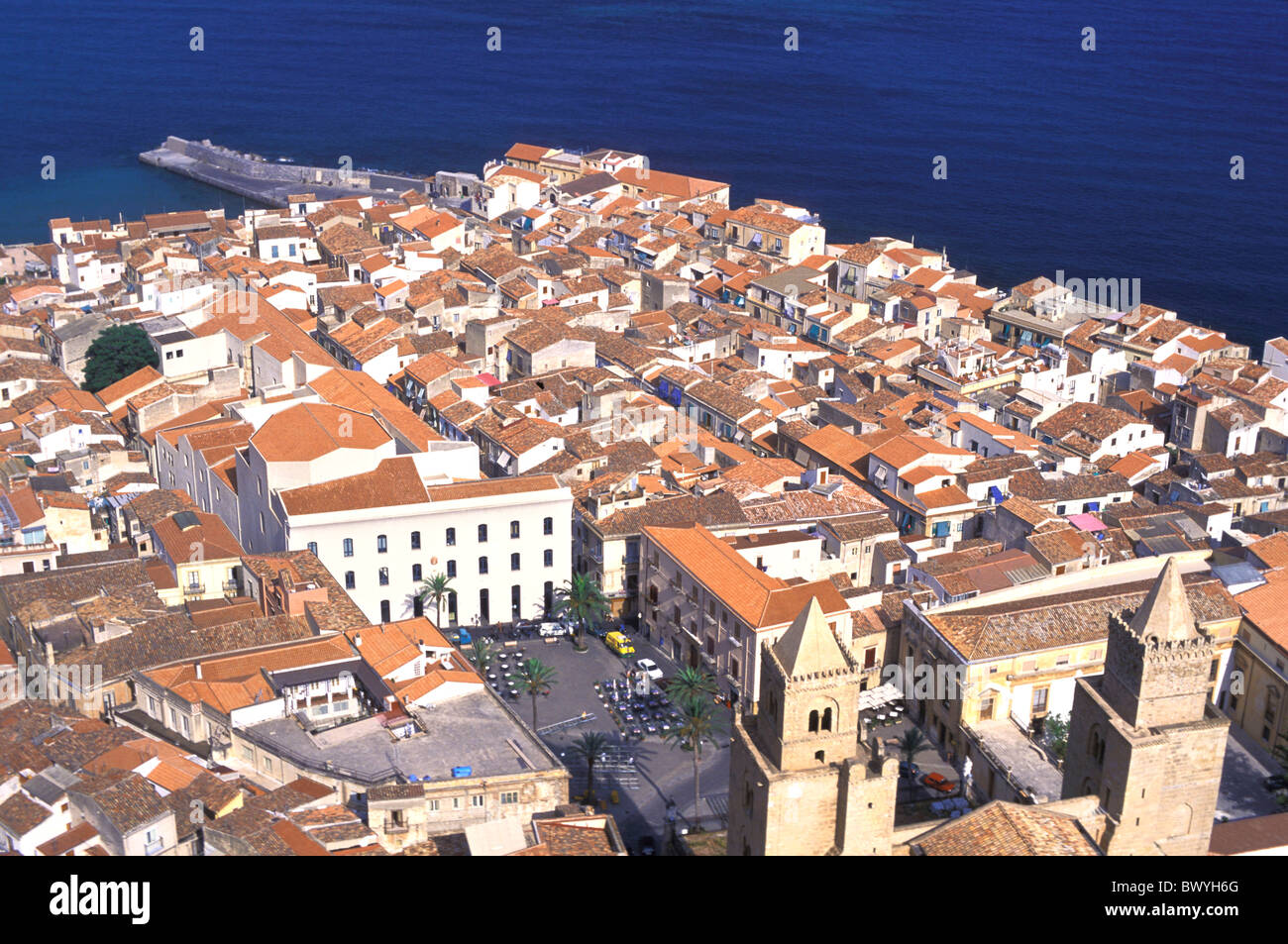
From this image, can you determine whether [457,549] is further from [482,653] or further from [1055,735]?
[1055,735]

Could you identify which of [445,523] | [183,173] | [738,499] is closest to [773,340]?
[738,499]

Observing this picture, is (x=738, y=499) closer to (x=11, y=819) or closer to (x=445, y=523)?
(x=445, y=523)

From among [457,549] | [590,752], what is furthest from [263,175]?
[590,752]

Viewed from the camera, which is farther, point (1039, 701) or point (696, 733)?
point (1039, 701)

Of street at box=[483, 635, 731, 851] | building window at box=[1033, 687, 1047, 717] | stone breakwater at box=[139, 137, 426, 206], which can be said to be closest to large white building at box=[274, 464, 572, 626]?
street at box=[483, 635, 731, 851]

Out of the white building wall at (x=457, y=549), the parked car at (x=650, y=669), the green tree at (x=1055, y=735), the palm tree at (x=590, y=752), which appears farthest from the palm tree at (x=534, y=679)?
the green tree at (x=1055, y=735)

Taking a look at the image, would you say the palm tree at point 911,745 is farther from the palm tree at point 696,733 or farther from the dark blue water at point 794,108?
the dark blue water at point 794,108
